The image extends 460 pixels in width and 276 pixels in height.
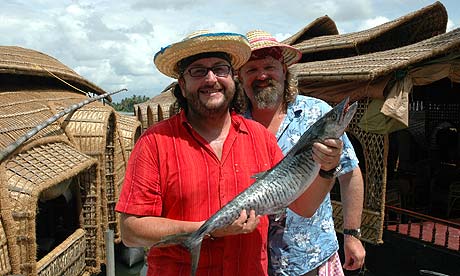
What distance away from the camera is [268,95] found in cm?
301

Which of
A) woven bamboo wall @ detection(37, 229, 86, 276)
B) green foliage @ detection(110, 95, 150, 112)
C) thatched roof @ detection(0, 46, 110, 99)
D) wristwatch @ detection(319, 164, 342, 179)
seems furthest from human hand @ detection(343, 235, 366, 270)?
green foliage @ detection(110, 95, 150, 112)

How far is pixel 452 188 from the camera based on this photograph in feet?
27.3

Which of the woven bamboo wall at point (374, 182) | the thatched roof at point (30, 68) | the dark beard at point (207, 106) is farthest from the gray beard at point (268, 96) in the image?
the thatched roof at point (30, 68)

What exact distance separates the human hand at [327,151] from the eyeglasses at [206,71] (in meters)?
0.61

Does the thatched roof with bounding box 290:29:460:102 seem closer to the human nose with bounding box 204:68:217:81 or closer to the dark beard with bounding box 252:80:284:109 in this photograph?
the dark beard with bounding box 252:80:284:109

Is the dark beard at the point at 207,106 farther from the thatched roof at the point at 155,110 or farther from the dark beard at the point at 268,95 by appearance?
the thatched roof at the point at 155,110

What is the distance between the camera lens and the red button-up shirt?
2153 mm

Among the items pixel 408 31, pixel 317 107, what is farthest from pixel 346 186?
pixel 408 31

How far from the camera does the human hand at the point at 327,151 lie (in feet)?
6.73

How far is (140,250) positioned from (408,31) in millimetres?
8583

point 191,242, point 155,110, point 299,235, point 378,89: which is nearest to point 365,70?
point 378,89

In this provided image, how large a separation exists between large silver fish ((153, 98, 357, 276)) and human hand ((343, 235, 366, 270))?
102cm

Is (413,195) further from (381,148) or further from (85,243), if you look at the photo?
(85,243)

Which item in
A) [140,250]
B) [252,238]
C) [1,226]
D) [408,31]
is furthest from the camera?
[408,31]
